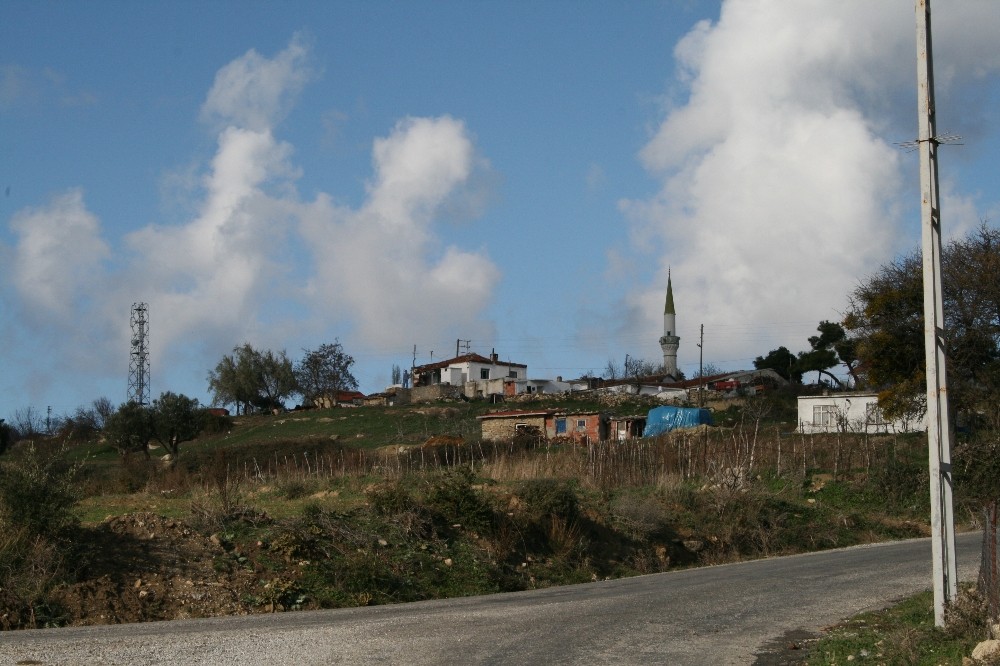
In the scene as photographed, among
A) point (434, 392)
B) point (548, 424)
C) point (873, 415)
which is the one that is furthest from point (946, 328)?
point (434, 392)

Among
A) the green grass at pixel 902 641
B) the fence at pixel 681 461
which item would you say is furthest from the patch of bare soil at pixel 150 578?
the fence at pixel 681 461

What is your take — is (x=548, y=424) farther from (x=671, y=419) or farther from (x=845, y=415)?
(x=845, y=415)

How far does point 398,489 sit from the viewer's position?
22.4 m

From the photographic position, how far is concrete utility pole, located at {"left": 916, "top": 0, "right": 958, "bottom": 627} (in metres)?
10.5

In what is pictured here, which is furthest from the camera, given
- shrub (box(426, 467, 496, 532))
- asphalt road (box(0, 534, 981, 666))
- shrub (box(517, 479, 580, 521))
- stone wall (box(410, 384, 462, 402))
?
stone wall (box(410, 384, 462, 402))

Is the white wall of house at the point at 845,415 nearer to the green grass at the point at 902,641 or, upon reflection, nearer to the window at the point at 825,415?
the window at the point at 825,415

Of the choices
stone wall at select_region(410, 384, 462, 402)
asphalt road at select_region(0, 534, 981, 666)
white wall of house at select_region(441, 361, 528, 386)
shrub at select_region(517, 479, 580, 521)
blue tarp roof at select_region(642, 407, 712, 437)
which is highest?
white wall of house at select_region(441, 361, 528, 386)

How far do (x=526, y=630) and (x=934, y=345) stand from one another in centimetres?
589

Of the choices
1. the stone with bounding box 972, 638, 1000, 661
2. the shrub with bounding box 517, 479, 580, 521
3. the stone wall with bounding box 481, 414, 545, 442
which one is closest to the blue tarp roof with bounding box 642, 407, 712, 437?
the stone wall with bounding box 481, 414, 545, 442

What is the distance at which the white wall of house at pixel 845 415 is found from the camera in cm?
5472

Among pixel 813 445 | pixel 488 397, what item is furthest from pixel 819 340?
pixel 813 445

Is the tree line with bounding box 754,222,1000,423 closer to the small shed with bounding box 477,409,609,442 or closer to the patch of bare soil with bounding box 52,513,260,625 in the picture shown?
the small shed with bounding box 477,409,609,442

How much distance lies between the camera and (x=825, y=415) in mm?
59938

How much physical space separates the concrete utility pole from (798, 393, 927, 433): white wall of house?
44.5 meters
